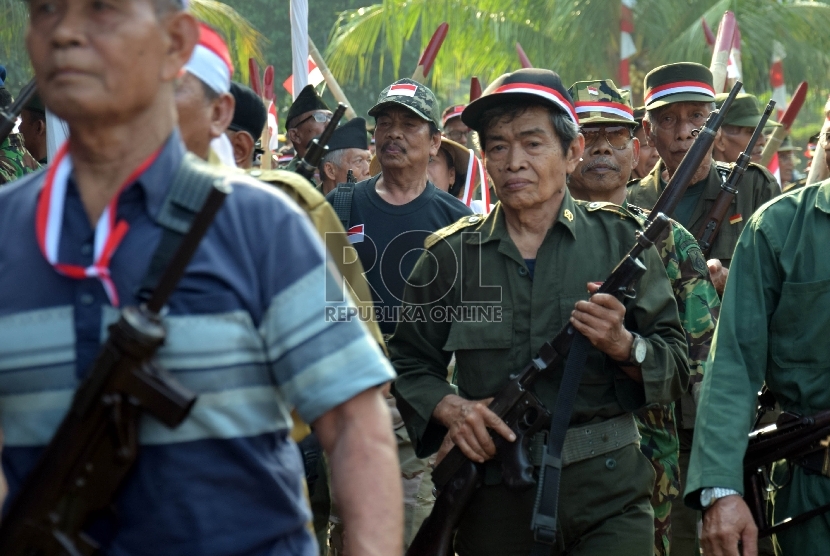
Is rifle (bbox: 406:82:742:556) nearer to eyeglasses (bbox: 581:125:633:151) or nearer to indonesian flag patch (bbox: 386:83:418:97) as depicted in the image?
eyeglasses (bbox: 581:125:633:151)

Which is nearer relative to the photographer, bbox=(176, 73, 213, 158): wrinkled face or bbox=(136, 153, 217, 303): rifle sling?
bbox=(136, 153, 217, 303): rifle sling

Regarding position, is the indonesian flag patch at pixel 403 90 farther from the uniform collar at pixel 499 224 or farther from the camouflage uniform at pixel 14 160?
the uniform collar at pixel 499 224

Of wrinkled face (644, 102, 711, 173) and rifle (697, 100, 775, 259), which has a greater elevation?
wrinkled face (644, 102, 711, 173)

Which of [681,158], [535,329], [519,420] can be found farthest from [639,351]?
[681,158]

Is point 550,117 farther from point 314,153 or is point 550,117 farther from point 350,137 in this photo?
point 350,137

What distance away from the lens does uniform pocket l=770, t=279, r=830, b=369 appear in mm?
3727

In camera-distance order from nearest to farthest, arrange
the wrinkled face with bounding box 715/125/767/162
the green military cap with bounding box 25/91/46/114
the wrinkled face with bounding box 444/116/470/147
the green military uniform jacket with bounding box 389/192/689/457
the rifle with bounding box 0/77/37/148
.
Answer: the green military uniform jacket with bounding box 389/192/689/457 < the rifle with bounding box 0/77/37/148 < the green military cap with bounding box 25/91/46/114 < the wrinkled face with bounding box 715/125/767/162 < the wrinkled face with bounding box 444/116/470/147

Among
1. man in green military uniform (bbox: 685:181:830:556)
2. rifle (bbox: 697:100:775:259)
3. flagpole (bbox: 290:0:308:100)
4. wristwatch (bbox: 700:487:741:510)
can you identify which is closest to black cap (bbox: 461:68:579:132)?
man in green military uniform (bbox: 685:181:830:556)

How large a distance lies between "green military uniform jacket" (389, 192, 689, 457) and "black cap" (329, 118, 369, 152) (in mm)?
4667

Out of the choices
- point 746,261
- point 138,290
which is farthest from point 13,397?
point 746,261

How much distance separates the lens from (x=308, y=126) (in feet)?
30.5

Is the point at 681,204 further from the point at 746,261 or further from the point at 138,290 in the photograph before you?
the point at 138,290

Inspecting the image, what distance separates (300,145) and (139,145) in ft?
23.8

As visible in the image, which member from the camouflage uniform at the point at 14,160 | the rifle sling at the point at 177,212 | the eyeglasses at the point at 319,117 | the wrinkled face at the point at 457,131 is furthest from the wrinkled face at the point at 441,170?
the rifle sling at the point at 177,212
